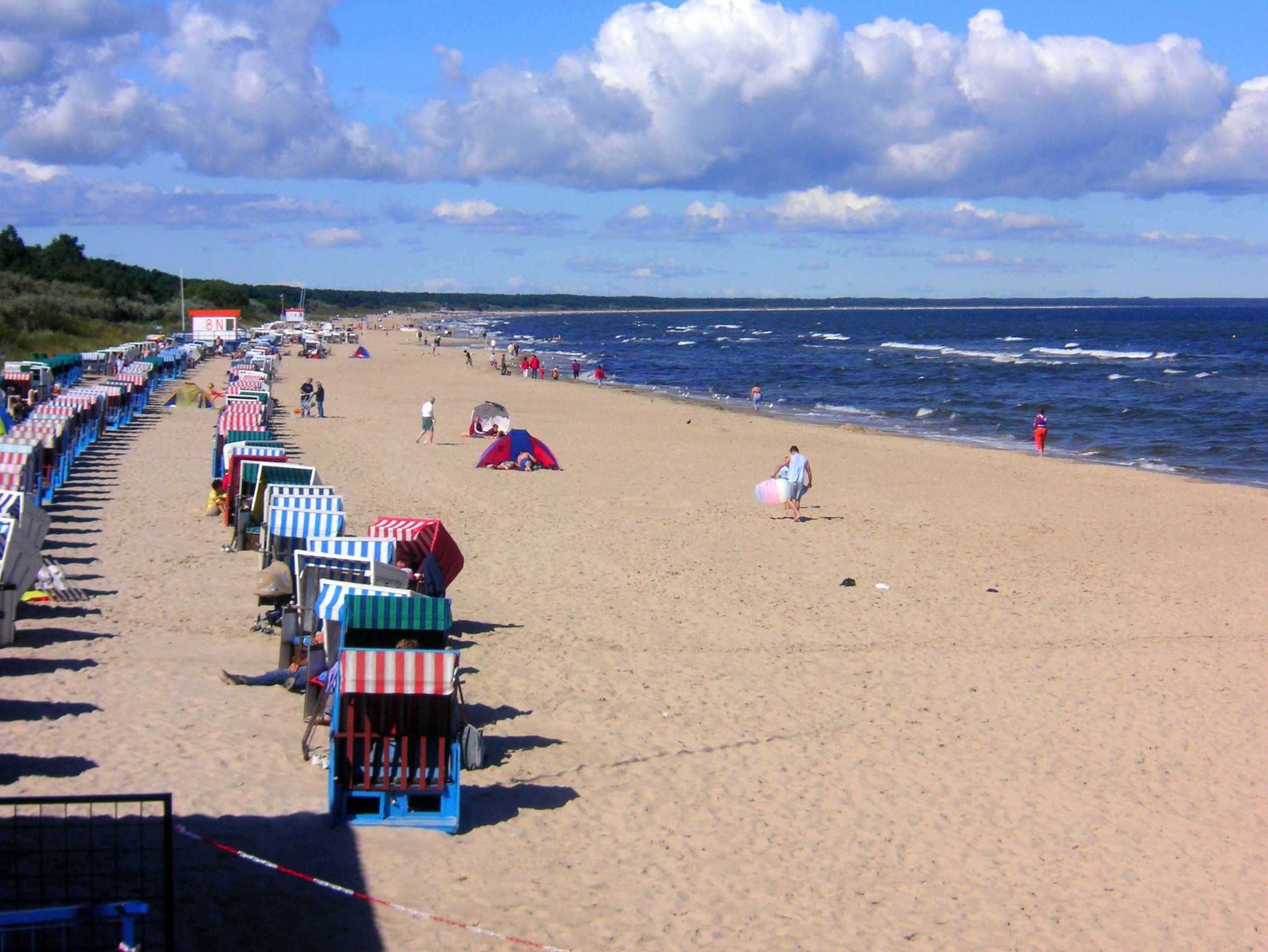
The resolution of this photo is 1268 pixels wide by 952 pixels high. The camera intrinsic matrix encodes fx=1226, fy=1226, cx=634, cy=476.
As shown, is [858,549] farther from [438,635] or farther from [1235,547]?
[438,635]

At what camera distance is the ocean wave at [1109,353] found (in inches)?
2849

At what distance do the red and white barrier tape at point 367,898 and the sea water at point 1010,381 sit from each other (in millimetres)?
25417

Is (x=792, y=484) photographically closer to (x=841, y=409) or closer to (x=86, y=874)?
(x=86, y=874)

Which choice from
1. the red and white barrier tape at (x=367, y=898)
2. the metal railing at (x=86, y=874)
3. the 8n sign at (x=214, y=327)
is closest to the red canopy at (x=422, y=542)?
the metal railing at (x=86, y=874)

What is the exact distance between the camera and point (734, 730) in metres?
9.72

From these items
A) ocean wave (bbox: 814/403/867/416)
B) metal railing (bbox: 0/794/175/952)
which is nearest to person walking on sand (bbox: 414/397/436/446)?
ocean wave (bbox: 814/403/867/416)

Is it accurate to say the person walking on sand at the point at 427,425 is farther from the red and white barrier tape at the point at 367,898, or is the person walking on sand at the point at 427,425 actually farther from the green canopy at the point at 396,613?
the red and white barrier tape at the point at 367,898

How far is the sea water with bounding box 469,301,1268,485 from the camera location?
115ft

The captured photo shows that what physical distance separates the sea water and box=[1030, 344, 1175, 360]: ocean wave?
20cm

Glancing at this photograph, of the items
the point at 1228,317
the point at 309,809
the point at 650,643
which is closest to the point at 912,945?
the point at 309,809

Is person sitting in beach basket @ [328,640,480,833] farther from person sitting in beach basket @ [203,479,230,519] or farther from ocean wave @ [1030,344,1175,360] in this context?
ocean wave @ [1030,344,1175,360]

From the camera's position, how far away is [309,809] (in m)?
7.65

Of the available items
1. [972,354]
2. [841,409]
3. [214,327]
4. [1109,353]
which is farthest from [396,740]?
[972,354]

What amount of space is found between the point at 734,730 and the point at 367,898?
384cm
